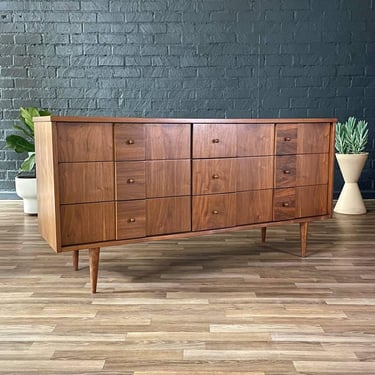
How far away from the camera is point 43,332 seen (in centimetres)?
169

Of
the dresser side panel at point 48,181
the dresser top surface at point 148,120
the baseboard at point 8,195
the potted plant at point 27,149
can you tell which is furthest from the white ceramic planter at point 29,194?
the dresser top surface at point 148,120

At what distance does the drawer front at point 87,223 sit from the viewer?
6.43 ft

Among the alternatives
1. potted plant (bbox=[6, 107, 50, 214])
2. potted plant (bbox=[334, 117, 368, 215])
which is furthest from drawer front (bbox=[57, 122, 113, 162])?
potted plant (bbox=[334, 117, 368, 215])

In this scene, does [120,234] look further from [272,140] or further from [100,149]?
[272,140]

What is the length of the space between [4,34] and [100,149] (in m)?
2.79

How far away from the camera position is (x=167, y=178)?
220 cm

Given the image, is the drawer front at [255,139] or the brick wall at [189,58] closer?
the drawer front at [255,139]

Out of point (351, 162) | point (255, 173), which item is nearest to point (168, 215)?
point (255, 173)

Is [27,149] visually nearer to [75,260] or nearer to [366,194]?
[75,260]

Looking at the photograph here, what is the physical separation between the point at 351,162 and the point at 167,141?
2.21m

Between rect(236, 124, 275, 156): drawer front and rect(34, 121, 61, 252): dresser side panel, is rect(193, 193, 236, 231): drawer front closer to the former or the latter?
rect(236, 124, 275, 156): drawer front

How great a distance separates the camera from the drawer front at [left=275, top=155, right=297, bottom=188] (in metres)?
2.48

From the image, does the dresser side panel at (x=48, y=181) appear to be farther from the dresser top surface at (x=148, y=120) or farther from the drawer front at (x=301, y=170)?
the drawer front at (x=301, y=170)

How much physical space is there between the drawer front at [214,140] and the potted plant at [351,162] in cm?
184
